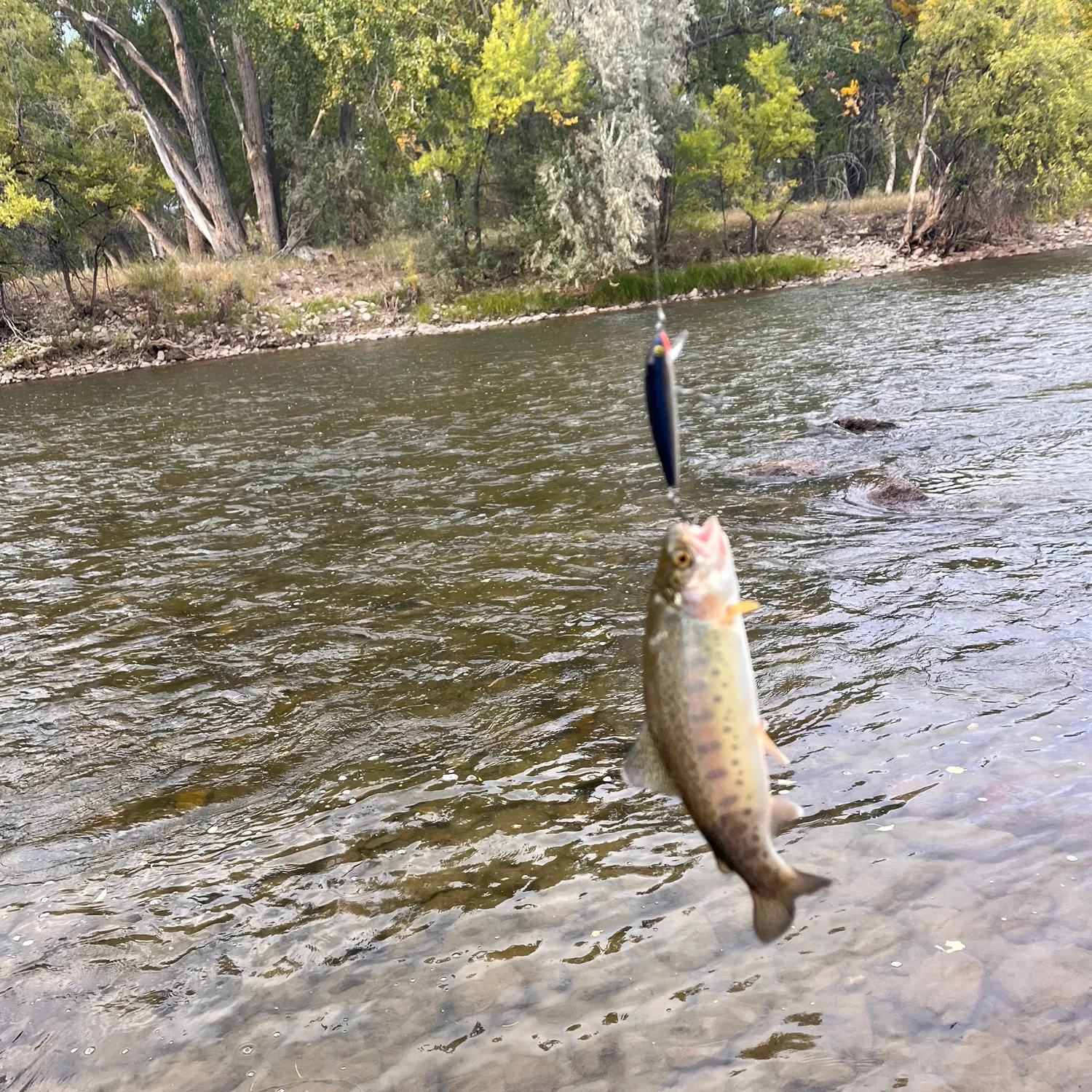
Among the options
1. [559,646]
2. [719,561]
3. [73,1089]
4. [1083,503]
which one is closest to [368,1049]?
[73,1089]

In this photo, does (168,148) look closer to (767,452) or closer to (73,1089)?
(767,452)

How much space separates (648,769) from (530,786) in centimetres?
404

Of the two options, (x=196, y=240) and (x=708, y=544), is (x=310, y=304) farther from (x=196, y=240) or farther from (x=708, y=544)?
(x=708, y=544)

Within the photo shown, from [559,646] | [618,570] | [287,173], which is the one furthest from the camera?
[287,173]

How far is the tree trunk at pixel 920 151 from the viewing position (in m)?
43.6

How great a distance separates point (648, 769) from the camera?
9.32 ft

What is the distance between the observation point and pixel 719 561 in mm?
2523

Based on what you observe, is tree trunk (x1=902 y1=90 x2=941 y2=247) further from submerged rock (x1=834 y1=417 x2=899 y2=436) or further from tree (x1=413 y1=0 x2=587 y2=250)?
submerged rock (x1=834 y1=417 x2=899 y2=436)

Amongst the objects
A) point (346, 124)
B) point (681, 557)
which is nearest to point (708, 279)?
point (346, 124)

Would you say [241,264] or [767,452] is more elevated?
[241,264]

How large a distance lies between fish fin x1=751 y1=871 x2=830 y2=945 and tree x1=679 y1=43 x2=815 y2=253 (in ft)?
155

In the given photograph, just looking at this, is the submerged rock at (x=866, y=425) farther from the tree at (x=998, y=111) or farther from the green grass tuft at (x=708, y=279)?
the tree at (x=998, y=111)

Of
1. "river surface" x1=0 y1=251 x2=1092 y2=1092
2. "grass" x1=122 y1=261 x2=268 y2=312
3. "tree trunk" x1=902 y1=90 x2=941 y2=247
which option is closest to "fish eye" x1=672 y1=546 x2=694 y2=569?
"river surface" x1=0 y1=251 x2=1092 y2=1092

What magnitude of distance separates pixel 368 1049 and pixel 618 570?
670 cm
